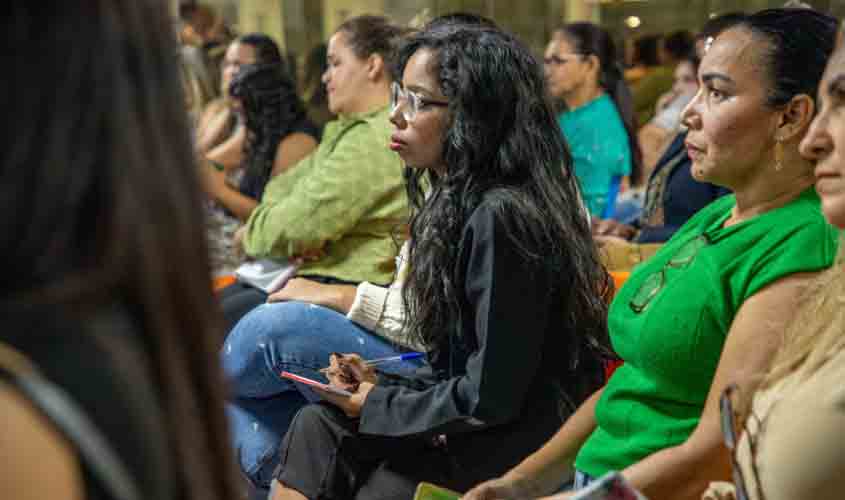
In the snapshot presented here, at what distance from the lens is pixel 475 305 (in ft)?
6.87

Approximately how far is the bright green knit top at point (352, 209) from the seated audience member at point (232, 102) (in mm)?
1352

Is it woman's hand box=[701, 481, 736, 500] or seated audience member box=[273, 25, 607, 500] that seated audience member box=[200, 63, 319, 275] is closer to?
seated audience member box=[273, 25, 607, 500]

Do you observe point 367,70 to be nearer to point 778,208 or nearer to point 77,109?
point 778,208

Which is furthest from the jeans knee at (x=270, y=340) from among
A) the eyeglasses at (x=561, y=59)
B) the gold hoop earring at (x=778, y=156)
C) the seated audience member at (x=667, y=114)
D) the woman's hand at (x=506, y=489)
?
the seated audience member at (x=667, y=114)

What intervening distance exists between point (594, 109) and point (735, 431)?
3179 mm

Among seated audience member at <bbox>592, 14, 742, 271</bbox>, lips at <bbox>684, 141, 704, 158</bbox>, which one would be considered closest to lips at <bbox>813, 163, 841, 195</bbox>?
lips at <bbox>684, 141, 704, 158</bbox>

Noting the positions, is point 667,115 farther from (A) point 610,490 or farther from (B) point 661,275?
(A) point 610,490

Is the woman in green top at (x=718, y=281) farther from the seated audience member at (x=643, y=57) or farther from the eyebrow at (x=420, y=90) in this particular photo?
the seated audience member at (x=643, y=57)

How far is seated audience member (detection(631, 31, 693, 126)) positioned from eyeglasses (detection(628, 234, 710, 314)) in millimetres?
3470

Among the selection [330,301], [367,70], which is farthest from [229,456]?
[367,70]

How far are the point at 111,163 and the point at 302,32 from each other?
564 centimetres

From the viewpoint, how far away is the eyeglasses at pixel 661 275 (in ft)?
6.07

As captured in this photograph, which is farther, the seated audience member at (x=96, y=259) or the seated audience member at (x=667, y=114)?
the seated audience member at (x=667, y=114)

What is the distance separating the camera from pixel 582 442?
6.84ft
